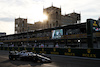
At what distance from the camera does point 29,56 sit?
2134 centimetres

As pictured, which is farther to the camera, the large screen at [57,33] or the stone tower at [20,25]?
the stone tower at [20,25]

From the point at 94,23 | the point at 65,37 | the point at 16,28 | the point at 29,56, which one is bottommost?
the point at 29,56

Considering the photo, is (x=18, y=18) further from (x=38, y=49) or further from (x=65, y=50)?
(x=65, y=50)

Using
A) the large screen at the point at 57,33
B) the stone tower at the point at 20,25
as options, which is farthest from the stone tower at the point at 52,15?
the large screen at the point at 57,33

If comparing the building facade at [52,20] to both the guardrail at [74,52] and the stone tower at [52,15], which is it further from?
the guardrail at [74,52]

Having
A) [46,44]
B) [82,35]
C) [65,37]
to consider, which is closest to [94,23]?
[82,35]

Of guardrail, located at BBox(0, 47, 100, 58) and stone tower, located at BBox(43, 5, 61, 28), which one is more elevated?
stone tower, located at BBox(43, 5, 61, 28)

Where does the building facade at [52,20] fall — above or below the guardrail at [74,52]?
above

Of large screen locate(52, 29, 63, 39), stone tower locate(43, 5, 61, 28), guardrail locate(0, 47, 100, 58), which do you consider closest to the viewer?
guardrail locate(0, 47, 100, 58)

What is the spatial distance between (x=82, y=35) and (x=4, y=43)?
2457 inches

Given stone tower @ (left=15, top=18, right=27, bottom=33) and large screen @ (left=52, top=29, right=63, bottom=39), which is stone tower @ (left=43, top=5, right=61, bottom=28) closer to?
stone tower @ (left=15, top=18, right=27, bottom=33)

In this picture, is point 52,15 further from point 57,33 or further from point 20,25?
point 20,25

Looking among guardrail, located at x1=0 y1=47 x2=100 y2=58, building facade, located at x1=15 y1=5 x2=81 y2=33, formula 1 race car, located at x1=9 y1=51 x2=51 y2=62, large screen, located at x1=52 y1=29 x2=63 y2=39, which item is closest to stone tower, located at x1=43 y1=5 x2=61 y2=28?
building facade, located at x1=15 y1=5 x2=81 y2=33

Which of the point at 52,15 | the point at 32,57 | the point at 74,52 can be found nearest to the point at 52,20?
the point at 52,15
